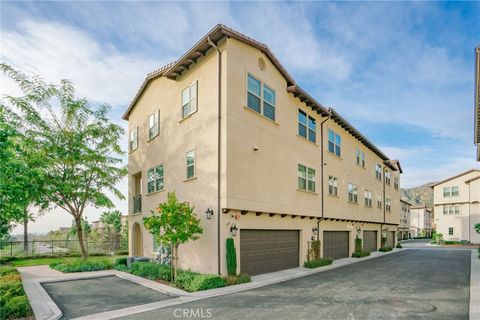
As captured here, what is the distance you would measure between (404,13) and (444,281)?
464 inches

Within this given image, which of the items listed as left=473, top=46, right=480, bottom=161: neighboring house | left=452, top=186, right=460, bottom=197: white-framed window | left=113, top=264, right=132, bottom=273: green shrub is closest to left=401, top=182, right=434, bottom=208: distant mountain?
left=452, top=186, right=460, bottom=197: white-framed window

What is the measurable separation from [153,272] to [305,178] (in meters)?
A: 10.1

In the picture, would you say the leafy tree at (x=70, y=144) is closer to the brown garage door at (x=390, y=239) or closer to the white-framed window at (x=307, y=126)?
the white-framed window at (x=307, y=126)

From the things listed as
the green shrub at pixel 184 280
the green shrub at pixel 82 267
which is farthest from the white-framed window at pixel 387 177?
the green shrub at pixel 82 267

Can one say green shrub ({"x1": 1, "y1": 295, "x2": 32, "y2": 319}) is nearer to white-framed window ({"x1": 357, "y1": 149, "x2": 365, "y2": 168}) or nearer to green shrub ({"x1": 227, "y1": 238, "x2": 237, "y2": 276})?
green shrub ({"x1": 227, "y1": 238, "x2": 237, "y2": 276})

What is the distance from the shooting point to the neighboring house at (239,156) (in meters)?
14.1

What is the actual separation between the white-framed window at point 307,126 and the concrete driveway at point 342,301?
8.71m

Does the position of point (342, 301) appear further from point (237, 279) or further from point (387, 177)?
point (387, 177)

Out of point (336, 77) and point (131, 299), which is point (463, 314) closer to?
point (131, 299)

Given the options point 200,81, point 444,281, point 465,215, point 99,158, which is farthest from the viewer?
point 465,215

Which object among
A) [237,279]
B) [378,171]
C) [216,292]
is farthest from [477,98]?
[378,171]

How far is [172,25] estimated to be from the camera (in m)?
12.8

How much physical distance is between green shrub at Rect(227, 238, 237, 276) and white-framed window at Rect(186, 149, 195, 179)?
4053 millimetres

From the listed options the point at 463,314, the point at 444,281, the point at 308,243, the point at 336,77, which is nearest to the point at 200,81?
the point at 336,77
